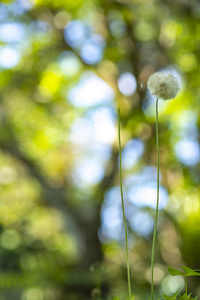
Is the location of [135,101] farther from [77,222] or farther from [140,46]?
[77,222]

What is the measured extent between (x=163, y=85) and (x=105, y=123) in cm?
313

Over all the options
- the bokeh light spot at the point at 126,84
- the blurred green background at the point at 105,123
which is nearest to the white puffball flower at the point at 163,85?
the blurred green background at the point at 105,123

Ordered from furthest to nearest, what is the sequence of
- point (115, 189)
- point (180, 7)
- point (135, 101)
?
1. point (115, 189)
2. point (135, 101)
3. point (180, 7)

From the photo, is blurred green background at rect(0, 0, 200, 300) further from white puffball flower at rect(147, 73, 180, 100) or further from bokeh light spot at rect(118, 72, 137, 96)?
white puffball flower at rect(147, 73, 180, 100)

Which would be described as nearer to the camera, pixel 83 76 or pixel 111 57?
pixel 111 57

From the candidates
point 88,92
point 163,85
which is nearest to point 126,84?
point 88,92

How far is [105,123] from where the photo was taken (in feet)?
12.1

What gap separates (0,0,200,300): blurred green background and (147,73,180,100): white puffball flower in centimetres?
203

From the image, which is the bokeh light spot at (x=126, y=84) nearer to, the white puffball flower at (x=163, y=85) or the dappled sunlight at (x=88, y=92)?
the dappled sunlight at (x=88, y=92)

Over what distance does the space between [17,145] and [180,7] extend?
2060 millimetres

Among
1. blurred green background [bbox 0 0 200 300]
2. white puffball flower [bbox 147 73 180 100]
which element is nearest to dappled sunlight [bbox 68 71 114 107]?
blurred green background [bbox 0 0 200 300]

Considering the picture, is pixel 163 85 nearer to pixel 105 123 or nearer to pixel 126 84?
pixel 126 84

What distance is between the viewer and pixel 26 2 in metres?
2.71

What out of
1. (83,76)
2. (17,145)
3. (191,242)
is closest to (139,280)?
(191,242)
